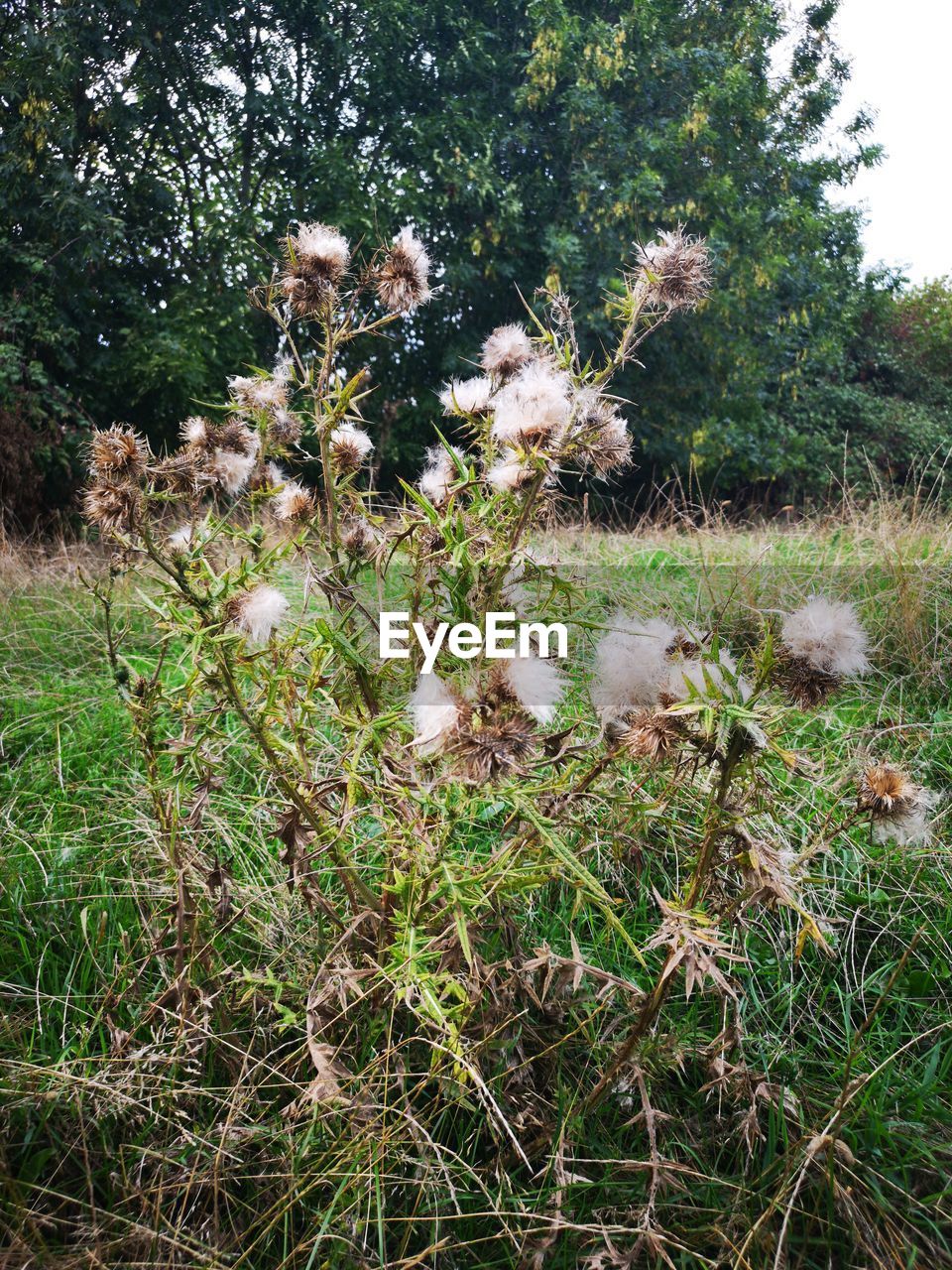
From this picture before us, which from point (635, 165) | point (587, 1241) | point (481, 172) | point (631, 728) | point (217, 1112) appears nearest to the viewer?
point (631, 728)

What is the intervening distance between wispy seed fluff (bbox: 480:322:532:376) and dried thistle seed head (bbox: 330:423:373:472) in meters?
0.24

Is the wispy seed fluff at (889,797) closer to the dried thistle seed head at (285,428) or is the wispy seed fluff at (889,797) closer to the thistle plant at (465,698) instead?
the thistle plant at (465,698)

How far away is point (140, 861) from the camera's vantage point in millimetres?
2184

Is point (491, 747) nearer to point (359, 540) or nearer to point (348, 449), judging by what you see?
point (359, 540)

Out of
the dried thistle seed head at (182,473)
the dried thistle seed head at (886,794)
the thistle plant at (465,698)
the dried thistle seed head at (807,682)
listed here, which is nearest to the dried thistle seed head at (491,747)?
the thistle plant at (465,698)

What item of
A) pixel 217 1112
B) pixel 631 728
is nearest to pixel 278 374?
pixel 631 728

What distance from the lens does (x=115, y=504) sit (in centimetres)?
122

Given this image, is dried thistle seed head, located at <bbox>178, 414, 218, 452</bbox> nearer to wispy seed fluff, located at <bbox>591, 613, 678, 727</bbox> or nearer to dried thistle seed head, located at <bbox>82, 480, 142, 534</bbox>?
dried thistle seed head, located at <bbox>82, 480, 142, 534</bbox>

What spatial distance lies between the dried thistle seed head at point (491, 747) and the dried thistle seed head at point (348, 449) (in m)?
0.64

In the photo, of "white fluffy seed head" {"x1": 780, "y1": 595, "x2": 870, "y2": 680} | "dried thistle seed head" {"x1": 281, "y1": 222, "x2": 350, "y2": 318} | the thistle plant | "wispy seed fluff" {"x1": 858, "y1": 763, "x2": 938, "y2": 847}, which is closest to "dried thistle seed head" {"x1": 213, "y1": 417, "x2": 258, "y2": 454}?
the thistle plant

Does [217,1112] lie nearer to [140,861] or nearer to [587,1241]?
[587,1241]

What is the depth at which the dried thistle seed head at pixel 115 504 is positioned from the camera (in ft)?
3.99

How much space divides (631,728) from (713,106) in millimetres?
11287

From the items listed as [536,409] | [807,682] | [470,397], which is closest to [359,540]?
[470,397]
